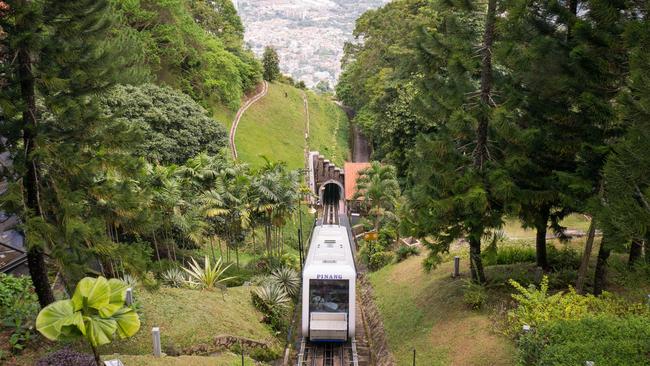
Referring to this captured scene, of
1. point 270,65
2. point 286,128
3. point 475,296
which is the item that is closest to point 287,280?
point 475,296

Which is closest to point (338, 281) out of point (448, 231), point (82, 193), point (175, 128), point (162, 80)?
point (448, 231)

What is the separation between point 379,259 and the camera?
1062 inches

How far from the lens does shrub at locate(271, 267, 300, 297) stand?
22.0 m

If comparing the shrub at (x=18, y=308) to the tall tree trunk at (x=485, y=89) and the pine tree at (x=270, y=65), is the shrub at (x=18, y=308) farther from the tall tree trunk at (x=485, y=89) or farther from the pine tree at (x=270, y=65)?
the pine tree at (x=270, y=65)

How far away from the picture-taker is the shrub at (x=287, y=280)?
22.0 m

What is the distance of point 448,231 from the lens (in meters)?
16.0

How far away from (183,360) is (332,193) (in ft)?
129

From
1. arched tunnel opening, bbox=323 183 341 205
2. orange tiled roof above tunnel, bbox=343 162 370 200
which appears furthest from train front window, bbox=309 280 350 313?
arched tunnel opening, bbox=323 183 341 205

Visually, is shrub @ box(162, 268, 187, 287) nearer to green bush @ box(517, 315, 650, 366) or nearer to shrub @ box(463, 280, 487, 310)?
shrub @ box(463, 280, 487, 310)

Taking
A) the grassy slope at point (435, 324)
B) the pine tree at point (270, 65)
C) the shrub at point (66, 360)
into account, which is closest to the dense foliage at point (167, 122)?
the grassy slope at point (435, 324)

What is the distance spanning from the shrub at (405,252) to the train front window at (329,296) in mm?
9229

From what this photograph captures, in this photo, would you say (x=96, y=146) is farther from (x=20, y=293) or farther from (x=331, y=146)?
(x=331, y=146)

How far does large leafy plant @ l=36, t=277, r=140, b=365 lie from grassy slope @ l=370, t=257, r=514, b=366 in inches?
365

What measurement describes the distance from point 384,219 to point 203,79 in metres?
21.1
